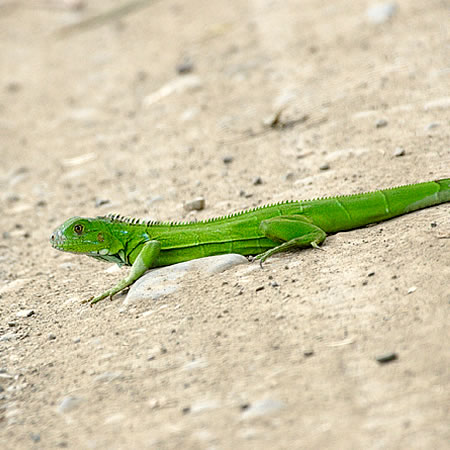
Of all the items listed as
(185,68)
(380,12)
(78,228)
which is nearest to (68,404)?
(78,228)

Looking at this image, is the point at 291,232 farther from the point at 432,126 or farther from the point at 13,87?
the point at 13,87

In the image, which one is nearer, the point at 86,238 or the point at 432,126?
the point at 86,238

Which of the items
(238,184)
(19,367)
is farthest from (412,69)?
(19,367)

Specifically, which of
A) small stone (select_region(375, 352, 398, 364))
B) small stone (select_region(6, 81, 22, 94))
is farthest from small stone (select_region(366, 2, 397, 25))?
small stone (select_region(375, 352, 398, 364))

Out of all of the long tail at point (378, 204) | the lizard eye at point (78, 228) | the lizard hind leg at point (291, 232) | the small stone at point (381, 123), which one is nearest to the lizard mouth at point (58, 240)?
the lizard eye at point (78, 228)

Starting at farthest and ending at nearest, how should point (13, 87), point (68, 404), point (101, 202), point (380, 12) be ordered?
1. point (13, 87)
2. point (380, 12)
3. point (101, 202)
4. point (68, 404)

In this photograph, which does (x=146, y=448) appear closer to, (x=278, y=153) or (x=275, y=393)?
(x=275, y=393)
